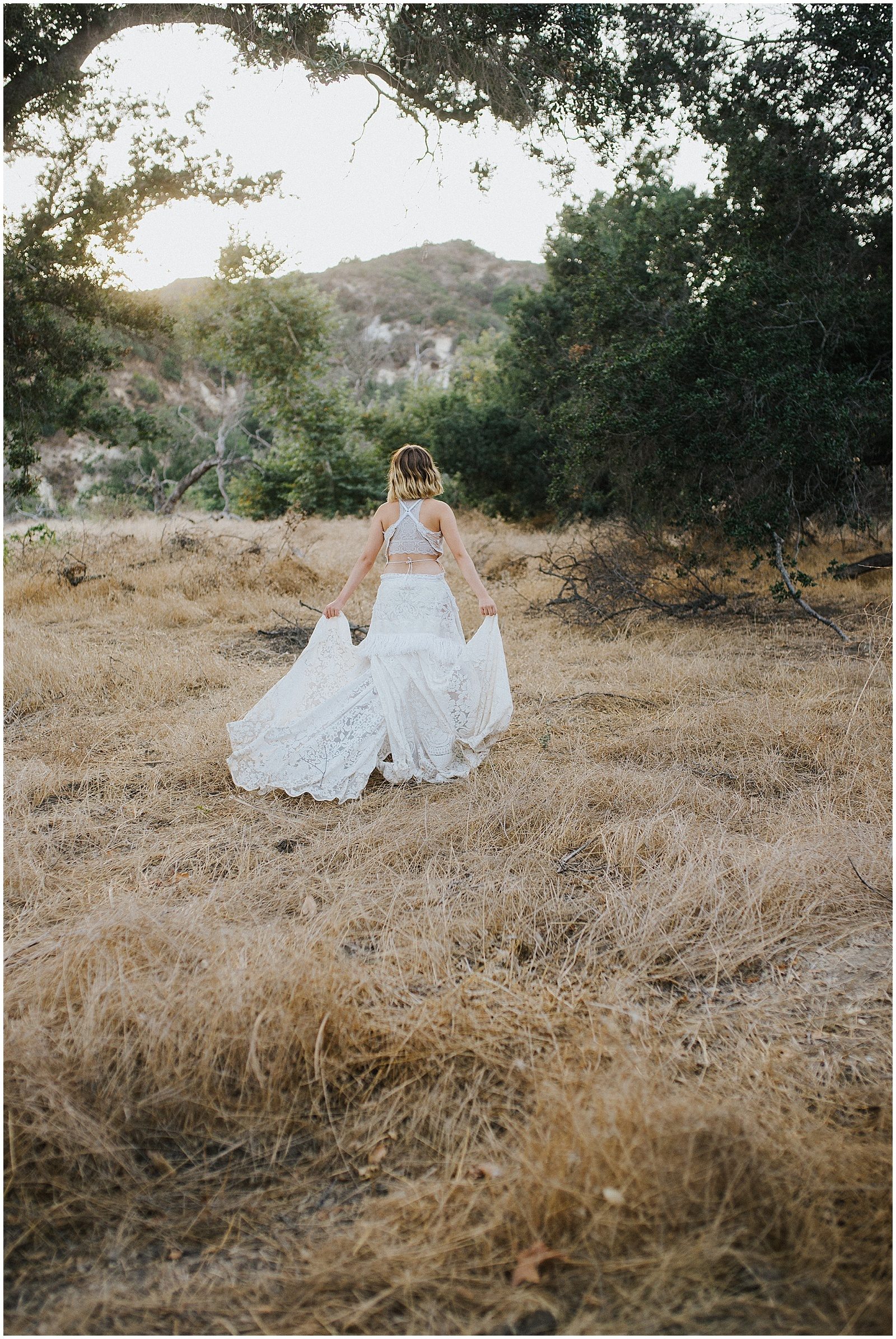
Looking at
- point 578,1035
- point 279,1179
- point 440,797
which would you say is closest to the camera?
point 279,1179

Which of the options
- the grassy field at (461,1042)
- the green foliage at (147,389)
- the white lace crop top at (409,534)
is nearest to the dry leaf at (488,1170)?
the grassy field at (461,1042)

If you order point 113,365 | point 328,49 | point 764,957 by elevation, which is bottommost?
point 764,957

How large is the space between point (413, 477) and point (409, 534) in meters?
0.34

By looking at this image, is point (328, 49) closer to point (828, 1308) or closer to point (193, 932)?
point (193, 932)

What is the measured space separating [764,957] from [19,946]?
2.64m

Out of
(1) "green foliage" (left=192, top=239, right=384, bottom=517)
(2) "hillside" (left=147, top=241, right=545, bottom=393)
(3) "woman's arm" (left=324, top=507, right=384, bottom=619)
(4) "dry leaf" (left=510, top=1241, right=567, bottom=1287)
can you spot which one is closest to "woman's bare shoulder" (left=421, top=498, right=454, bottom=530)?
(3) "woman's arm" (left=324, top=507, right=384, bottom=619)

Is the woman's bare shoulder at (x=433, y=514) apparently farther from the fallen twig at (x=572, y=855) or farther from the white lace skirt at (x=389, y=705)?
the fallen twig at (x=572, y=855)

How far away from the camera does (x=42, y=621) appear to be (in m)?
9.05

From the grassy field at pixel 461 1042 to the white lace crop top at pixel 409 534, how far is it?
54.4 inches

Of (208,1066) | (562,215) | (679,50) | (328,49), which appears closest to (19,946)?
→ (208,1066)

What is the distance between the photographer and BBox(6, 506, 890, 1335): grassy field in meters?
1.65

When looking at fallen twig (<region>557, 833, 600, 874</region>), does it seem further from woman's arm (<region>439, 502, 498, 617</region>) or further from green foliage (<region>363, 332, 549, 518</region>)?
green foliage (<region>363, 332, 549, 518</region>)

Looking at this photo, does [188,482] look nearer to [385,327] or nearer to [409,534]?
[409,534]

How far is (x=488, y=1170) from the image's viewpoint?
1.89m
